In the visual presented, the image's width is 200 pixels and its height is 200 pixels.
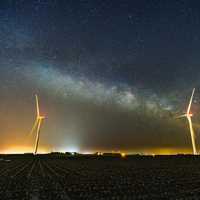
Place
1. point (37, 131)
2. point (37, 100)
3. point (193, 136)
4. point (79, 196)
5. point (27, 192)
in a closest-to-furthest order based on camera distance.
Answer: point (79, 196) < point (27, 192) < point (193, 136) < point (37, 100) < point (37, 131)

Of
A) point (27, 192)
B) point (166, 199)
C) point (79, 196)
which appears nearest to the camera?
point (166, 199)

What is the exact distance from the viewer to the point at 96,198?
1917cm

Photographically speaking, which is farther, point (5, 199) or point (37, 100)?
point (37, 100)

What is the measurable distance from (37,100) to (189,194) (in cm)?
11200

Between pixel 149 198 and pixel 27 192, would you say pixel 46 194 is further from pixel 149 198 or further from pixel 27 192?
pixel 149 198

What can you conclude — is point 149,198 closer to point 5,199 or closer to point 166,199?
point 166,199

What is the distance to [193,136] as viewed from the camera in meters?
116

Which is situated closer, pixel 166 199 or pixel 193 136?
pixel 166 199

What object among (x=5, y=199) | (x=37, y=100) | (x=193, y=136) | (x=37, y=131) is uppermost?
(x=37, y=100)

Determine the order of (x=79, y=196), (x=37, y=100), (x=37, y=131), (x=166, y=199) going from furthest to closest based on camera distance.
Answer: (x=37, y=131) → (x=37, y=100) → (x=79, y=196) → (x=166, y=199)

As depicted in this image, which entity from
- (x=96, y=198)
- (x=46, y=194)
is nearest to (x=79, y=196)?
(x=96, y=198)

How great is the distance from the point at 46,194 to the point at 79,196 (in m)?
2.95

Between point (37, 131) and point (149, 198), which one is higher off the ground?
point (37, 131)

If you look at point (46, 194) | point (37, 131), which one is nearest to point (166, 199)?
point (46, 194)
